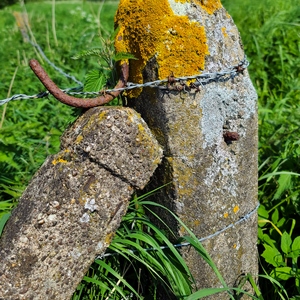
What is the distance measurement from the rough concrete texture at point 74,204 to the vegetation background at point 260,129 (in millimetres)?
206

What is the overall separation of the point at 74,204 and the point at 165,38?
77 centimetres

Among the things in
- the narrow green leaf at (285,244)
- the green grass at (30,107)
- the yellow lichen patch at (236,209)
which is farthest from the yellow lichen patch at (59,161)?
the narrow green leaf at (285,244)

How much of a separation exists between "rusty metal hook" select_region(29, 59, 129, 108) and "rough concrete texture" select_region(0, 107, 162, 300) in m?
0.05

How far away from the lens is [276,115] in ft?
12.0

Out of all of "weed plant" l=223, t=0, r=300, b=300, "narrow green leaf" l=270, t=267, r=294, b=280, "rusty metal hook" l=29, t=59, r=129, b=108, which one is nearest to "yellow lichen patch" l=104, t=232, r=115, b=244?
"rusty metal hook" l=29, t=59, r=129, b=108

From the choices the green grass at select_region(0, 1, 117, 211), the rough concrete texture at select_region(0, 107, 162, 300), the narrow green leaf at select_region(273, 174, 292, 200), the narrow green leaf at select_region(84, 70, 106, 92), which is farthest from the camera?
the green grass at select_region(0, 1, 117, 211)

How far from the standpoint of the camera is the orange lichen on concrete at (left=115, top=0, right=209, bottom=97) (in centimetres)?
182

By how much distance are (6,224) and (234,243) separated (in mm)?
1063

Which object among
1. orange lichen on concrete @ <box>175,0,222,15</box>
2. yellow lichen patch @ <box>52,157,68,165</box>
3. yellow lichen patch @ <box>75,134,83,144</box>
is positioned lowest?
yellow lichen patch @ <box>52,157,68,165</box>

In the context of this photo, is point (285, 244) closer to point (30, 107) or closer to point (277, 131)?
point (277, 131)

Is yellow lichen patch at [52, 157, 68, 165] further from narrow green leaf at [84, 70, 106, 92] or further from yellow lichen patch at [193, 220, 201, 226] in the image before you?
yellow lichen patch at [193, 220, 201, 226]

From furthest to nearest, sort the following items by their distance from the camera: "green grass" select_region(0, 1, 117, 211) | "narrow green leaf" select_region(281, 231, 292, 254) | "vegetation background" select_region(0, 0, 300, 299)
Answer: "green grass" select_region(0, 1, 117, 211) → "narrow green leaf" select_region(281, 231, 292, 254) → "vegetation background" select_region(0, 0, 300, 299)

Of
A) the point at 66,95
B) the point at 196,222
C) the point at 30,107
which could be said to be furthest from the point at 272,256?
the point at 30,107

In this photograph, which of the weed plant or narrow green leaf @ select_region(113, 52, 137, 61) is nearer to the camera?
narrow green leaf @ select_region(113, 52, 137, 61)
